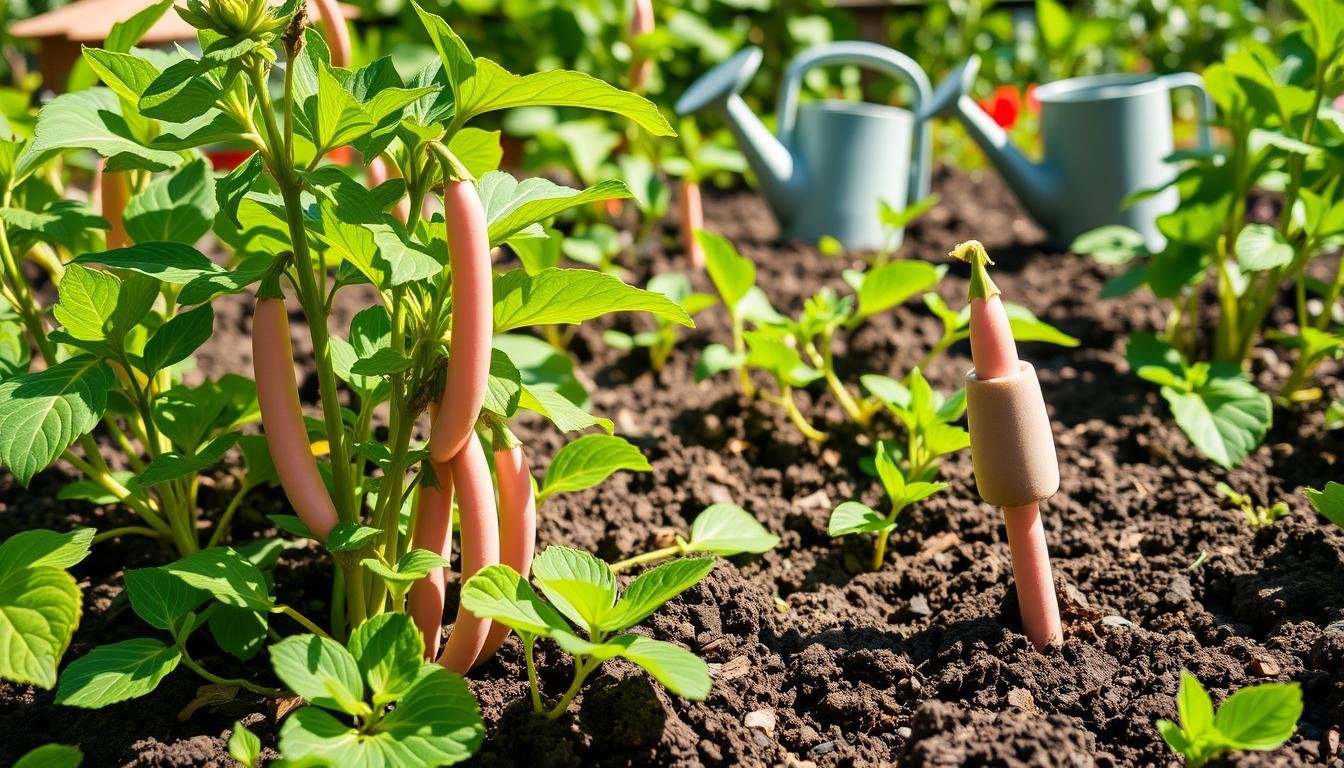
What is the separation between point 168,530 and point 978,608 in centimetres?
99

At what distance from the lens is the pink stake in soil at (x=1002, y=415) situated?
47.1 inches

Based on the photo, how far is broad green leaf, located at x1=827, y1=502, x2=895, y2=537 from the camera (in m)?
1.40

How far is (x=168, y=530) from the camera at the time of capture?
1487 millimetres

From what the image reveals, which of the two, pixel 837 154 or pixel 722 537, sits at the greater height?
pixel 837 154

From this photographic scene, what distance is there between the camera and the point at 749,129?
2648mm

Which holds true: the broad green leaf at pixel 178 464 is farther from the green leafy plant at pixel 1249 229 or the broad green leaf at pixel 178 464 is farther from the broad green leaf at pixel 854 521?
the green leafy plant at pixel 1249 229

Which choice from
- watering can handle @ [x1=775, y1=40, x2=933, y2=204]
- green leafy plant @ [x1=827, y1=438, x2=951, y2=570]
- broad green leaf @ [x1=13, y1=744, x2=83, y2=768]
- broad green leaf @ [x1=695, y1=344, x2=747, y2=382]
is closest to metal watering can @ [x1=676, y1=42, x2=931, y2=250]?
watering can handle @ [x1=775, y1=40, x2=933, y2=204]

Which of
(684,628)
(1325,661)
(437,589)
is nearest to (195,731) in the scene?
(437,589)

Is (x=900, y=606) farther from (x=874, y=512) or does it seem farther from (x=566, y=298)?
(x=566, y=298)

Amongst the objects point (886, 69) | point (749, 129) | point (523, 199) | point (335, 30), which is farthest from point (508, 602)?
point (886, 69)

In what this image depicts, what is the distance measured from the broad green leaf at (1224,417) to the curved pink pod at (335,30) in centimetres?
126

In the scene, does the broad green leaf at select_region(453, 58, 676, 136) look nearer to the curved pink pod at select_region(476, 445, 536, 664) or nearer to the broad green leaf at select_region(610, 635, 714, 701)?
the curved pink pod at select_region(476, 445, 536, 664)

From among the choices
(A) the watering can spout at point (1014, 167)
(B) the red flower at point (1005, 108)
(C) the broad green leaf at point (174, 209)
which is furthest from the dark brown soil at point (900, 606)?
(B) the red flower at point (1005, 108)

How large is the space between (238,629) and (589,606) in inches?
17.1
